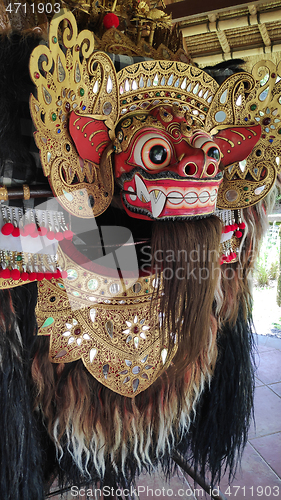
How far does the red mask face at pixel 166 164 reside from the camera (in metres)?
0.56

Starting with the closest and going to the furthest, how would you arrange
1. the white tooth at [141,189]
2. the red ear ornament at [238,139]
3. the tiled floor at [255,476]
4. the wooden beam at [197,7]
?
the white tooth at [141,189], the red ear ornament at [238,139], the wooden beam at [197,7], the tiled floor at [255,476]

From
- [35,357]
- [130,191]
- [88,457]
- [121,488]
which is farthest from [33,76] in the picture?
[121,488]

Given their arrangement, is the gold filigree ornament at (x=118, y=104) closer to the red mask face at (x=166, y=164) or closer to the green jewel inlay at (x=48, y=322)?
the red mask face at (x=166, y=164)

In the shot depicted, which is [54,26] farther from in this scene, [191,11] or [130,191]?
[191,11]

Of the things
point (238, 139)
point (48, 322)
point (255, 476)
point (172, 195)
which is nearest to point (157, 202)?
point (172, 195)

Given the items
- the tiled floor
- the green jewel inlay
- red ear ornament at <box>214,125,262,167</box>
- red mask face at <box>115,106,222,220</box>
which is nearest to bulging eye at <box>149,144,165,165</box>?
red mask face at <box>115,106,222,220</box>

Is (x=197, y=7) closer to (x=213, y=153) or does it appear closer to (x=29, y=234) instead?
(x=213, y=153)

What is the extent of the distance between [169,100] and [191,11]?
427 millimetres

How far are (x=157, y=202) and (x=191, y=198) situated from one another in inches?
2.2

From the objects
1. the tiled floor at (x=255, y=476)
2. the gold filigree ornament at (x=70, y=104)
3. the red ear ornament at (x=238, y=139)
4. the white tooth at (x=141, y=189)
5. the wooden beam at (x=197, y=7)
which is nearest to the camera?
the gold filigree ornament at (x=70, y=104)

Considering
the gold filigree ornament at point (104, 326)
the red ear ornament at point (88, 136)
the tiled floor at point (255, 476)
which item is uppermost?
the red ear ornament at point (88, 136)

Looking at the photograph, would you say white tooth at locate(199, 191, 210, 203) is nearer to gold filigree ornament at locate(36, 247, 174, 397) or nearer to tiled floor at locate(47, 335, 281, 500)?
gold filigree ornament at locate(36, 247, 174, 397)

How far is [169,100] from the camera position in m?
0.61

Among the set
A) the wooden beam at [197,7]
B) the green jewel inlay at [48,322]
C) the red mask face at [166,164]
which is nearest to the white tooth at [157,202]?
the red mask face at [166,164]
